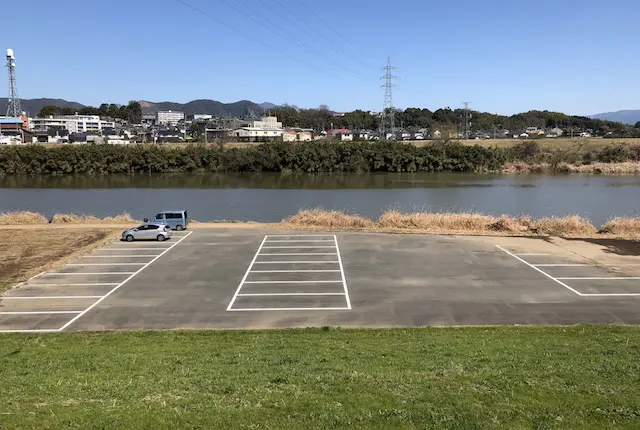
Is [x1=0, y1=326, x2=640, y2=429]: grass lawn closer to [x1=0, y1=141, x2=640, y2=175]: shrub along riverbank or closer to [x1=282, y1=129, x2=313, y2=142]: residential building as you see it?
[x1=0, y1=141, x2=640, y2=175]: shrub along riverbank

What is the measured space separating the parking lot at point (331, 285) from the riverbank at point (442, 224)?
103 inches

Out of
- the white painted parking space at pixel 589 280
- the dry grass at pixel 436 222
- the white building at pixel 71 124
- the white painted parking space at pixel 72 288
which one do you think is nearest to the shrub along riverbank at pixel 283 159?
the dry grass at pixel 436 222

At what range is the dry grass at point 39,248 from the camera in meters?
20.3

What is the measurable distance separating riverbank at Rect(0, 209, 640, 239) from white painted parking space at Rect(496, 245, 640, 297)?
6.87 meters

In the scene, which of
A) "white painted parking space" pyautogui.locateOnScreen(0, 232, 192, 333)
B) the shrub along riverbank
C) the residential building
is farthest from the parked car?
the residential building

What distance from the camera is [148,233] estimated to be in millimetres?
25859

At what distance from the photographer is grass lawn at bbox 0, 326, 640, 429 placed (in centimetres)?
646

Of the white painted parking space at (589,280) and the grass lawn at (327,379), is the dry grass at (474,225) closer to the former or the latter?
the white painted parking space at (589,280)

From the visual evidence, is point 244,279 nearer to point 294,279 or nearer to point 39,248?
point 294,279

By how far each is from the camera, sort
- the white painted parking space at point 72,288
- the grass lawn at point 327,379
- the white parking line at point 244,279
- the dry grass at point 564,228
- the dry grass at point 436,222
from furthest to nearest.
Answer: the dry grass at point 436,222 → the dry grass at point 564,228 → the white parking line at point 244,279 → the white painted parking space at point 72,288 → the grass lawn at point 327,379

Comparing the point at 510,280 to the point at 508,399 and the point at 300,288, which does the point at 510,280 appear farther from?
the point at 508,399

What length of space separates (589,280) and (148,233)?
66.2ft

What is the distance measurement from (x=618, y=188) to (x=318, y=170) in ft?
145

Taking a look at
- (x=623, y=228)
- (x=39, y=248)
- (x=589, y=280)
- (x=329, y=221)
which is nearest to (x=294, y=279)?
(x=589, y=280)
